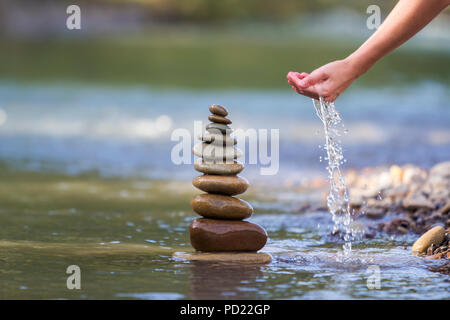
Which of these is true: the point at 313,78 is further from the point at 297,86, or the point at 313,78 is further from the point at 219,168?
the point at 219,168

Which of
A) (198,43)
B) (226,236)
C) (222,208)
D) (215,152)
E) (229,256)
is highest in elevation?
(198,43)

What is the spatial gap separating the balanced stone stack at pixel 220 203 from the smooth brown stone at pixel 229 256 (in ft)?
0.20

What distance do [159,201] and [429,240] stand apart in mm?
3271

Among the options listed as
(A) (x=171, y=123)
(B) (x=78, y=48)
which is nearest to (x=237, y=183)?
(A) (x=171, y=123)

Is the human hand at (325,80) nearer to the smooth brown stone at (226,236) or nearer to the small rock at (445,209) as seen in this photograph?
the smooth brown stone at (226,236)

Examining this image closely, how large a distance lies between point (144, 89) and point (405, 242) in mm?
15673

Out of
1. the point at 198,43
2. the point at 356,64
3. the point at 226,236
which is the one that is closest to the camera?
the point at 356,64

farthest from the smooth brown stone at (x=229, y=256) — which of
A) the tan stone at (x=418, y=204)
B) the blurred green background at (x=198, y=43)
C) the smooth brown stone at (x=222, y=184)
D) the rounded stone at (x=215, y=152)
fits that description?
the blurred green background at (x=198, y=43)

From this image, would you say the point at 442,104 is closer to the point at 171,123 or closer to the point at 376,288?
the point at 171,123

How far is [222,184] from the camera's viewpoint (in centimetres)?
578

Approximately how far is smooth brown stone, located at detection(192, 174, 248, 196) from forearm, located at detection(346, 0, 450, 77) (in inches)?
66.8

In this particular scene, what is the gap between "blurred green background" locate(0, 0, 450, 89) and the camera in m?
25.2

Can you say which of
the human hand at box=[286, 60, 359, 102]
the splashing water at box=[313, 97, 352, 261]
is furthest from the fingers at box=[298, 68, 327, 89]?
the splashing water at box=[313, 97, 352, 261]

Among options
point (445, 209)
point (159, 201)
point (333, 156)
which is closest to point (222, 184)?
point (333, 156)
